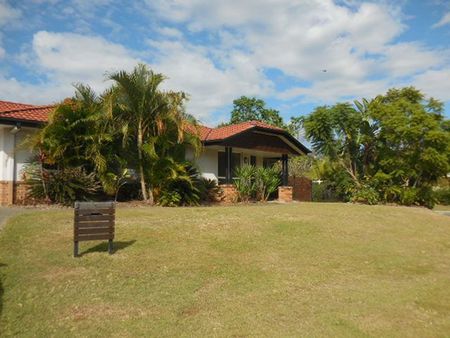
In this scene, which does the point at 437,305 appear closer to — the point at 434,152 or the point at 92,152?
the point at 92,152

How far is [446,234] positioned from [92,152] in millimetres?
11331

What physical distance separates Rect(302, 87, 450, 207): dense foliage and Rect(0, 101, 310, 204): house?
1.88 m

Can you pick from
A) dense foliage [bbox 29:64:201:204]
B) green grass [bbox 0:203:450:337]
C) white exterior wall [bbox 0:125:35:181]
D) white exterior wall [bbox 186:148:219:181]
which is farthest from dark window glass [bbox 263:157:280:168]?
green grass [bbox 0:203:450:337]

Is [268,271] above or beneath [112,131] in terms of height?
beneath

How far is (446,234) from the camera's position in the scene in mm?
12469

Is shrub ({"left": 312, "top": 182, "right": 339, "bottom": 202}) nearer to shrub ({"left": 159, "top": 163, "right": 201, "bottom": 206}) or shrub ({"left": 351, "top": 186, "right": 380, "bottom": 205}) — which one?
shrub ({"left": 351, "top": 186, "right": 380, "bottom": 205})

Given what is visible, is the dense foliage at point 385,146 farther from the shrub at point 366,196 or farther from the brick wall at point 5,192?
the brick wall at point 5,192

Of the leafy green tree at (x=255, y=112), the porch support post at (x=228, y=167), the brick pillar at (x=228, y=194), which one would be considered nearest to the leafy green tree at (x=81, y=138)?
the brick pillar at (x=228, y=194)

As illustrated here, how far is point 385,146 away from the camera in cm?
2239

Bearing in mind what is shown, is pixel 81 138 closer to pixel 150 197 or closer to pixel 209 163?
pixel 150 197

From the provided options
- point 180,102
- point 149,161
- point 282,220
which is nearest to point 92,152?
point 149,161

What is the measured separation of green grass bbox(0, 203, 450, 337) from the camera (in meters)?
5.25

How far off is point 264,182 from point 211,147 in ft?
10.2

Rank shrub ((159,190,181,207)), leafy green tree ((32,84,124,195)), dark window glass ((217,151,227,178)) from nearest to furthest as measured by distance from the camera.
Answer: leafy green tree ((32,84,124,195))
shrub ((159,190,181,207))
dark window glass ((217,151,227,178))
